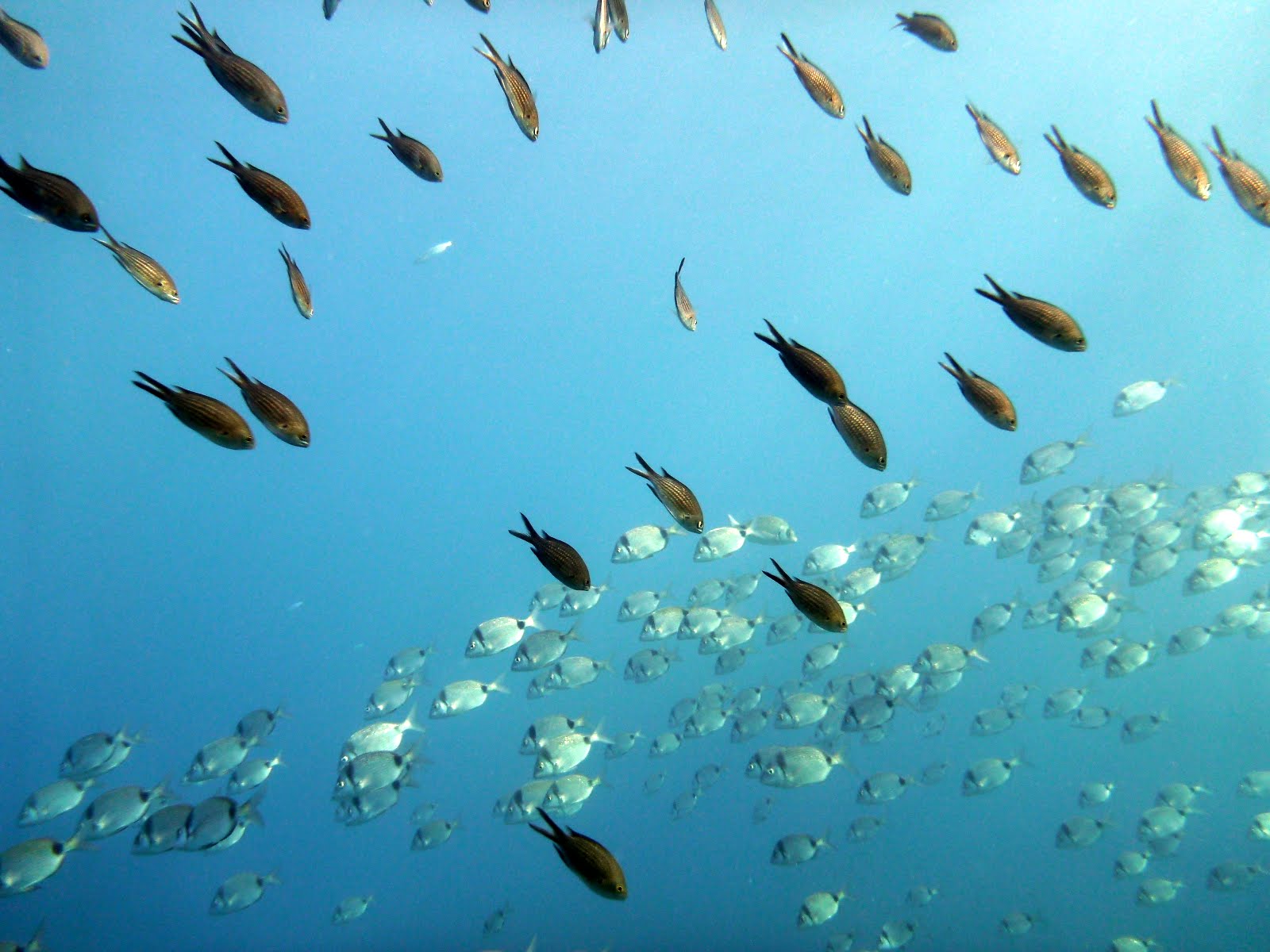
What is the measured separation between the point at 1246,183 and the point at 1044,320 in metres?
1.58

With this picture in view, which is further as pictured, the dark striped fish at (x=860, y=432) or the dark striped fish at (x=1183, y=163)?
the dark striped fish at (x=1183, y=163)

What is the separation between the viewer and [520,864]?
1911 centimetres

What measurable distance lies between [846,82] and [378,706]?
16.4 meters

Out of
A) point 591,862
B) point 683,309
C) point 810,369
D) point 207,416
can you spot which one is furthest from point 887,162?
point 591,862

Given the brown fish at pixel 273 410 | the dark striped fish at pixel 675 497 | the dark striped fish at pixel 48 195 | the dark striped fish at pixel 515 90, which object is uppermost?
the dark striped fish at pixel 515 90

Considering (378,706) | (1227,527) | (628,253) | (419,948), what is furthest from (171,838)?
(628,253)

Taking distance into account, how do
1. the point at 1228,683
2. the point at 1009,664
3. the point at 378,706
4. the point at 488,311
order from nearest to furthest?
the point at 378,706 → the point at 488,311 → the point at 1228,683 → the point at 1009,664

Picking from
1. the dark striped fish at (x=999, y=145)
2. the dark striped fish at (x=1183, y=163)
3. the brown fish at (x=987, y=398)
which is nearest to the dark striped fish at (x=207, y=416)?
the brown fish at (x=987, y=398)

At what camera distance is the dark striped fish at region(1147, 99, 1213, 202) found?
377cm

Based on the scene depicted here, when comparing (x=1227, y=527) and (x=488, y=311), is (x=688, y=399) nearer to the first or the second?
(x=488, y=311)

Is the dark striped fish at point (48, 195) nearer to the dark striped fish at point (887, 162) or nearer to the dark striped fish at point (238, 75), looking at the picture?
the dark striped fish at point (238, 75)

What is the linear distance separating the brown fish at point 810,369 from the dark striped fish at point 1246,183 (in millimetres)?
2451

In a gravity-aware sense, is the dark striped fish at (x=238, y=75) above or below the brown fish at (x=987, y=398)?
below

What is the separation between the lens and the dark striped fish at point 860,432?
10.2ft
